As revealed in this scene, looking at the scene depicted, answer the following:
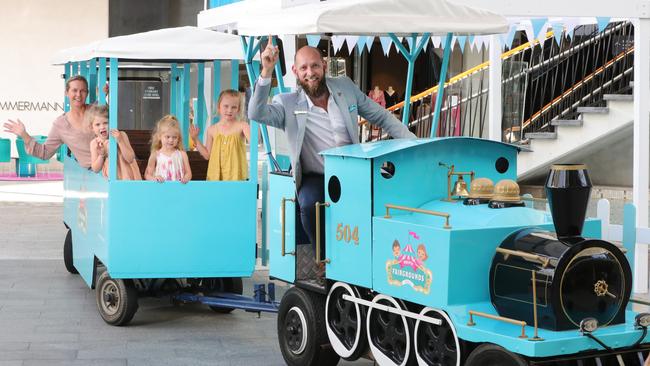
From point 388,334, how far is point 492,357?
2.97 feet

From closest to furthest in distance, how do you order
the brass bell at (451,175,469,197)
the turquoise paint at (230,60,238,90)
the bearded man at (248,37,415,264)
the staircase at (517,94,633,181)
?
the brass bell at (451,175,469,197) → the bearded man at (248,37,415,264) → the turquoise paint at (230,60,238,90) → the staircase at (517,94,633,181)

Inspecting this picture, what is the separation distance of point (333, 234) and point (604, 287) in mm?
1753

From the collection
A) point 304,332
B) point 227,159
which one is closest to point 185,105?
point 227,159

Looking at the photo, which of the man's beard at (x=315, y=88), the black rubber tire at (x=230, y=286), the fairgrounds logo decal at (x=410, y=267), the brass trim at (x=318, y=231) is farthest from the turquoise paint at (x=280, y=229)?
the black rubber tire at (x=230, y=286)

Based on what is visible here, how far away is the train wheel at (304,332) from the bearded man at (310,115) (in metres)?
0.37

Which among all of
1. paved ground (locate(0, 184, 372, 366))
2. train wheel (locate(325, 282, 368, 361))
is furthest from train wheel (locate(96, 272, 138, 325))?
train wheel (locate(325, 282, 368, 361))

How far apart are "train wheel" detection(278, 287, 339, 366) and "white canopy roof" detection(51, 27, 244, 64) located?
230 cm

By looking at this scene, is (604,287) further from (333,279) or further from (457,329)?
(333,279)

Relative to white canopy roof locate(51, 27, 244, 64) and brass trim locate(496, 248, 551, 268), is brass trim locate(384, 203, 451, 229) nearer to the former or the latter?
brass trim locate(496, 248, 551, 268)

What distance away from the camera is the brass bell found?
581 centimetres

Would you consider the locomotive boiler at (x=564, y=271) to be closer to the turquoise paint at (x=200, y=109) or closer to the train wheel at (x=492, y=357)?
the train wheel at (x=492, y=357)

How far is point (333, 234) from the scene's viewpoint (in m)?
6.18

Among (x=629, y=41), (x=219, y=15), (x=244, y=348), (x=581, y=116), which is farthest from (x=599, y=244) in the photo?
(x=629, y=41)

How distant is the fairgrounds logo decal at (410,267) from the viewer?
531 cm
